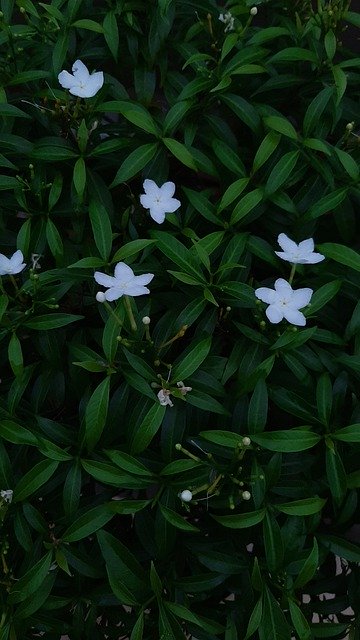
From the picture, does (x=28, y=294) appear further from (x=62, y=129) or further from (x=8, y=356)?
(x=62, y=129)

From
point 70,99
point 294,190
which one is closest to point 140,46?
point 70,99

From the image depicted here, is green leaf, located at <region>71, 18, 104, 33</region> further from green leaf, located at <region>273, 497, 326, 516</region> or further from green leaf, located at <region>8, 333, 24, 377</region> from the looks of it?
green leaf, located at <region>273, 497, 326, 516</region>

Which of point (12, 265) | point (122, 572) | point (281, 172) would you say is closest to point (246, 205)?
point (281, 172)

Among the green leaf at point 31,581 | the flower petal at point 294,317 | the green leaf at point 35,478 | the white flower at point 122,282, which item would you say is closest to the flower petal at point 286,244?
the flower petal at point 294,317

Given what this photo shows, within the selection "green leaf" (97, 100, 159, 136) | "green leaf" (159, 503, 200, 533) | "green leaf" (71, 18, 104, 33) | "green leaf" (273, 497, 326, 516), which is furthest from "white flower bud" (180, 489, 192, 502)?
"green leaf" (71, 18, 104, 33)

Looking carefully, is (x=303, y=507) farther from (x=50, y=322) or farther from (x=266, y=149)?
(x=266, y=149)

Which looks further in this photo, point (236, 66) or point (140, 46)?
point (140, 46)
